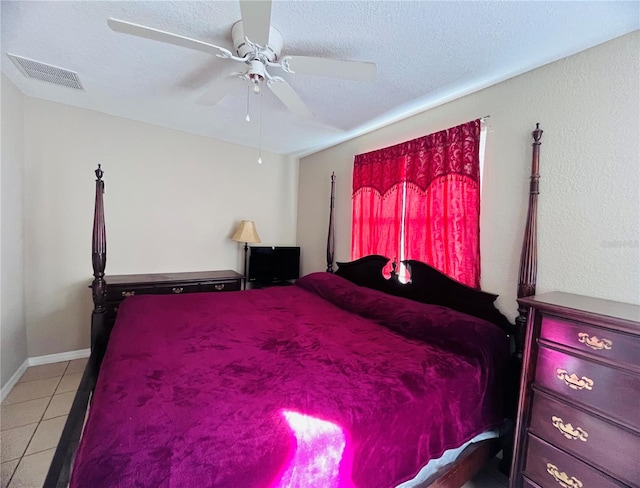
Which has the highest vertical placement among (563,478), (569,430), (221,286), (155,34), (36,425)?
(155,34)

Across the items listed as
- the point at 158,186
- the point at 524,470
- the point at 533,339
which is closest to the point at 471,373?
the point at 533,339

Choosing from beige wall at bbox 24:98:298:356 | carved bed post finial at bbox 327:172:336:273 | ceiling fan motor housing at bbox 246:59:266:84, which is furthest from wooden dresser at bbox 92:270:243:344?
ceiling fan motor housing at bbox 246:59:266:84

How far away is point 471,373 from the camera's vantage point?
146 centimetres

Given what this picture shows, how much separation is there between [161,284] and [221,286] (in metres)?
0.63

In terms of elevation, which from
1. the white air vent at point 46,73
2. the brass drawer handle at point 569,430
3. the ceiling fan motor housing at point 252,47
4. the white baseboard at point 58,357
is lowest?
the white baseboard at point 58,357

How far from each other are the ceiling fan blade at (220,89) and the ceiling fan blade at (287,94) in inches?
10.4

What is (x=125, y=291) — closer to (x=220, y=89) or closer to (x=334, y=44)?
(x=220, y=89)

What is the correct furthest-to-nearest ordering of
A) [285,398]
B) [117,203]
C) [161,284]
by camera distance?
1. [117,203]
2. [161,284]
3. [285,398]

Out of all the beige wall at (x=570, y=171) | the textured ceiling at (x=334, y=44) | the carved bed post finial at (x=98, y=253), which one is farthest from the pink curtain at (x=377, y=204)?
the carved bed post finial at (x=98, y=253)

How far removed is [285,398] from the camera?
1107mm

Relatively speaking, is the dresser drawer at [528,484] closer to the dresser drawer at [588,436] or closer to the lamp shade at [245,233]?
the dresser drawer at [588,436]

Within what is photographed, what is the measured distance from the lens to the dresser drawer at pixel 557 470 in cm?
116

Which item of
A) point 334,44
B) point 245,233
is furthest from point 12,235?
point 334,44

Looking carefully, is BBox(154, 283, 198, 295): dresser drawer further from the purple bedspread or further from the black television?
the purple bedspread
